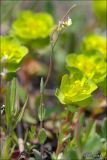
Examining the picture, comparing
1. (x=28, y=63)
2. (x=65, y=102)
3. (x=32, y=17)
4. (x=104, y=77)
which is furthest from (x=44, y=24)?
(x=65, y=102)

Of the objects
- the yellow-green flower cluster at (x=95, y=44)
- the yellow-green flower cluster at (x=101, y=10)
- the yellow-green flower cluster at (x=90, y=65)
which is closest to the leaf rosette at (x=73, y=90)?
the yellow-green flower cluster at (x=90, y=65)

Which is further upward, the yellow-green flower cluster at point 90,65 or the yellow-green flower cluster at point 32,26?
the yellow-green flower cluster at point 32,26

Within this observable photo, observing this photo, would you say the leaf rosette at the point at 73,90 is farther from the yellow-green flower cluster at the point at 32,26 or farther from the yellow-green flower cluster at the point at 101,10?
the yellow-green flower cluster at the point at 101,10

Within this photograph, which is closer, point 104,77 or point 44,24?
point 104,77

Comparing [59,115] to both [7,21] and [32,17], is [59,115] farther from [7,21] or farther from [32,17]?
[7,21]

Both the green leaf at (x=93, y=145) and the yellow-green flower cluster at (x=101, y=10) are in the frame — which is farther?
the yellow-green flower cluster at (x=101, y=10)

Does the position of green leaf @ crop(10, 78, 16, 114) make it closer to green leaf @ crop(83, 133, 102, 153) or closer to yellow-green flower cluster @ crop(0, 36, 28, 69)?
yellow-green flower cluster @ crop(0, 36, 28, 69)

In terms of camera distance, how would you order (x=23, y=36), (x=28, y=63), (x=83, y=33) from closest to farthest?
1. (x=23, y=36)
2. (x=28, y=63)
3. (x=83, y=33)
